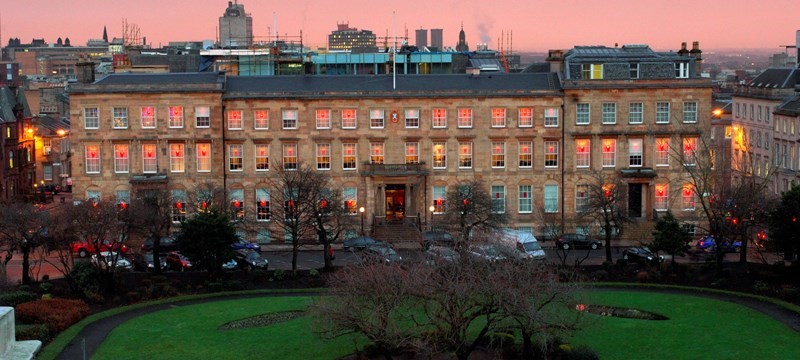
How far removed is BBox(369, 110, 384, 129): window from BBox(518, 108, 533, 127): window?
1112 centimetres

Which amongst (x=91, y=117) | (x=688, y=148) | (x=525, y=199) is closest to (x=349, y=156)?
(x=525, y=199)

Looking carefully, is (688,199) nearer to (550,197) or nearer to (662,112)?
(662,112)

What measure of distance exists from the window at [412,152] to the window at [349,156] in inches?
165

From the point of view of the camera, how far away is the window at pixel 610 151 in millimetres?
86125

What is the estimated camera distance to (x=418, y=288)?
38750 mm

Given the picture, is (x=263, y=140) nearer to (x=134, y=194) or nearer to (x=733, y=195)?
(x=134, y=194)

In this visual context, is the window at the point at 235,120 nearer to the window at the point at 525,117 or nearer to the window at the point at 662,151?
the window at the point at 525,117

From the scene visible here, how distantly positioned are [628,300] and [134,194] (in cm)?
4185

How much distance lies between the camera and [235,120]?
84.9 meters

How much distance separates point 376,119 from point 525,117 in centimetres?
1195

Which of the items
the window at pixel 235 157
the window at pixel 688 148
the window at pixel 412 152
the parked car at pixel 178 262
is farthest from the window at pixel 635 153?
the parked car at pixel 178 262

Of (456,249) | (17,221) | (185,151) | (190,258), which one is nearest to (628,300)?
(456,249)

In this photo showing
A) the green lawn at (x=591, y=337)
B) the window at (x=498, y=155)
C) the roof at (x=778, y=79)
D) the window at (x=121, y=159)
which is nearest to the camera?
the green lawn at (x=591, y=337)

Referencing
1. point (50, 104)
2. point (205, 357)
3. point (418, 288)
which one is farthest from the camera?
point (50, 104)
